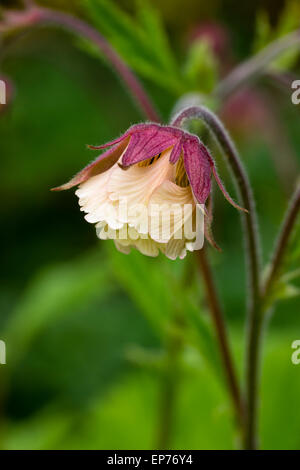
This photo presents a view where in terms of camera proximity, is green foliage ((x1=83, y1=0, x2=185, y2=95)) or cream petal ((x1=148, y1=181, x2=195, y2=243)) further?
green foliage ((x1=83, y1=0, x2=185, y2=95))

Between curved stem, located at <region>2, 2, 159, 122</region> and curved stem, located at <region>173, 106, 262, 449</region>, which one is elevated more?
curved stem, located at <region>2, 2, 159, 122</region>

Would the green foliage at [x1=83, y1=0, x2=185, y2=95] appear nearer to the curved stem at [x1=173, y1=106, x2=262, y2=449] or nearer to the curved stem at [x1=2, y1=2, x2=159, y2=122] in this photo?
the curved stem at [x1=2, y1=2, x2=159, y2=122]

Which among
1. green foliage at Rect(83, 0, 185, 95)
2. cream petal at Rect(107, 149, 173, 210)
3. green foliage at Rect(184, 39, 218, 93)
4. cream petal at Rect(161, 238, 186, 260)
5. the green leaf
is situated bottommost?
cream petal at Rect(161, 238, 186, 260)

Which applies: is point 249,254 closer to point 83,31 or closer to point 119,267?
point 119,267

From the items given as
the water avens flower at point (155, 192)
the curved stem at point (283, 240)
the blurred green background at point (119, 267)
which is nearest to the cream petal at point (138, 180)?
the water avens flower at point (155, 192)

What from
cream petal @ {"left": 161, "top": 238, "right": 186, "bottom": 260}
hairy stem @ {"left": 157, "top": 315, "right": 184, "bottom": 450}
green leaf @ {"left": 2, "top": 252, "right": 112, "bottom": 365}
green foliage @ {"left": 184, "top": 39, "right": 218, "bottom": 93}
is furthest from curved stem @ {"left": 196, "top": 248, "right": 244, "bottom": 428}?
green leaf @ {"left": 2, "top": 252, "right": 112, "bottom": 365}

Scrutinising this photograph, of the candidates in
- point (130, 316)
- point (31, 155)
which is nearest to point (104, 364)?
point (130, 316)

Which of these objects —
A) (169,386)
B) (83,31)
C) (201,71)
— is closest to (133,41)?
(83,31)
